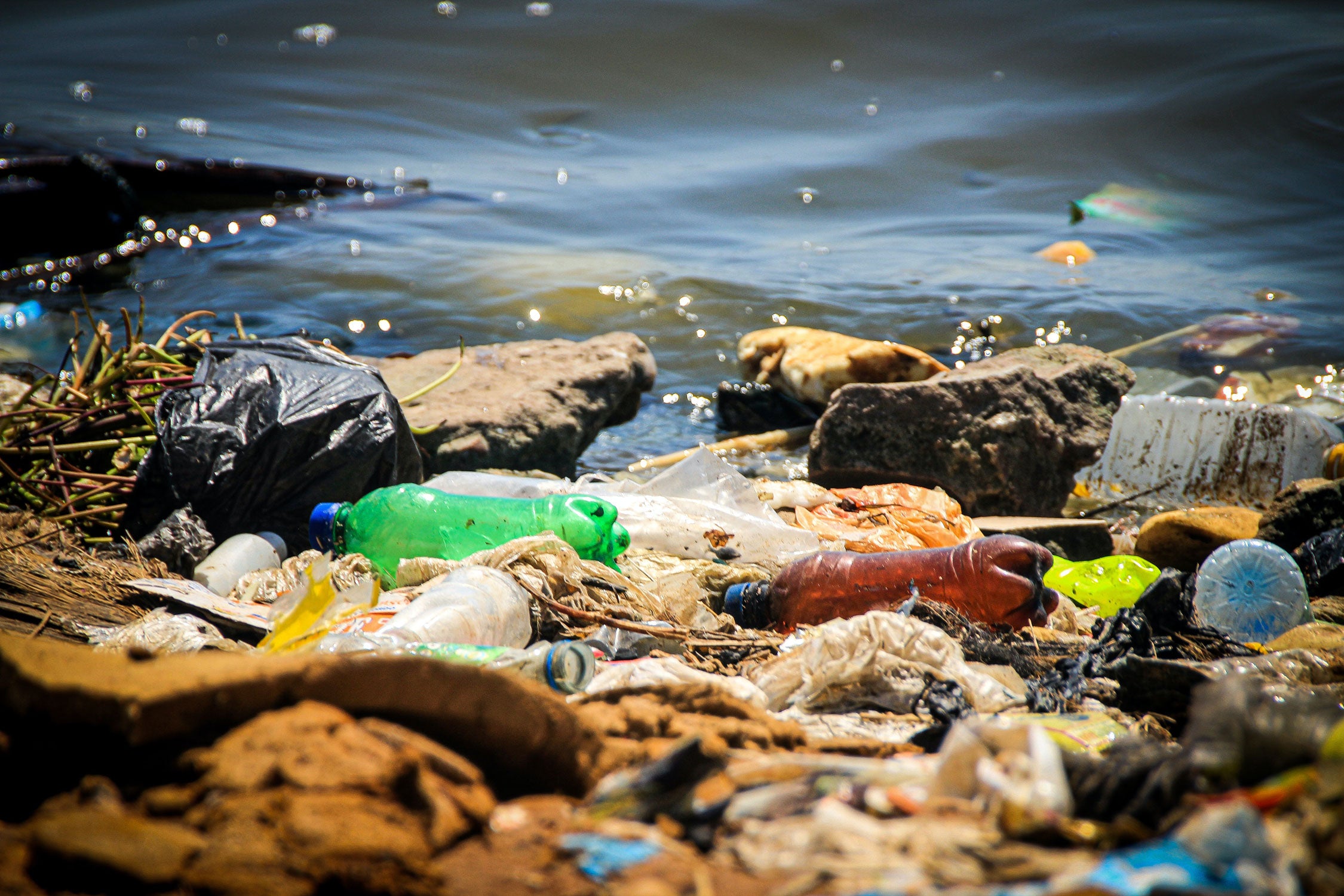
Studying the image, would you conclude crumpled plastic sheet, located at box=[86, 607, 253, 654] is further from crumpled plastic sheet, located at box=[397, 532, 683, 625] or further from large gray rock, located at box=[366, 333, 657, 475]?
large gray rock, located at box=[366, 333, 657, 475]

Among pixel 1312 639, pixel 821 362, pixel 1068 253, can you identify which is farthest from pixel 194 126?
pixel 1312 639

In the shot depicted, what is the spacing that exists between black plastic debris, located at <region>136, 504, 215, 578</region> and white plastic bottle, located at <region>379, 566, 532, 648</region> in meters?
1.05

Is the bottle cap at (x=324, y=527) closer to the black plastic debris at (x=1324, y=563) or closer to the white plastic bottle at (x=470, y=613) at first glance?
the white plastic bottle at (x=470, y=613)

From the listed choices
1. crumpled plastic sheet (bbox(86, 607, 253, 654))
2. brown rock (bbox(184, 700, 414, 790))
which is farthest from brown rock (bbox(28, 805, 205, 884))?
crumpled plastic sheet (bbox(86, 607, 253, 654))

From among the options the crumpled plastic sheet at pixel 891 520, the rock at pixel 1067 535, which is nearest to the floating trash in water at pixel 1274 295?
the rock at pixel 1067 535

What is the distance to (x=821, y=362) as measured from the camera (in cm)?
639

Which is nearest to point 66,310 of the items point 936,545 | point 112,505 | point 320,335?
point 320,335

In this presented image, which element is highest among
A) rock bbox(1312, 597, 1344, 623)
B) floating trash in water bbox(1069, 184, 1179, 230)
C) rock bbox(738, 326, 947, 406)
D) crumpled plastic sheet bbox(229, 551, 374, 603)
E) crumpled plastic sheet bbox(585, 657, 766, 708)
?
floating trash in water bbox(1069, 184, 1179, 230)

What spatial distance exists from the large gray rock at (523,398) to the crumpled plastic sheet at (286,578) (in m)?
1.49

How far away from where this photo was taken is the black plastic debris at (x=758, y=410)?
6672 mm

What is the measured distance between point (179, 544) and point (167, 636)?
923 millimetres

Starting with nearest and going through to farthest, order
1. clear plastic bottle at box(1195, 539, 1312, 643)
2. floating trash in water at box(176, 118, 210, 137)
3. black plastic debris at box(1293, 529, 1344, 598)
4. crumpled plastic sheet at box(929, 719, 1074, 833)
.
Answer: crumpled plastic sheet at box(929, 719, 1074, 833)
clear plastic bottle at box(1195, 539, 1312, 643)
black plastic debris at box(1293, 529, 1344, 598)
floating trash in water at box(176, 118, 210, 137)

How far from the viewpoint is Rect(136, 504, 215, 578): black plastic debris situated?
3.14 meters

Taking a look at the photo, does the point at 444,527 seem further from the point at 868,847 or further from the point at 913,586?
the point at 868,847
